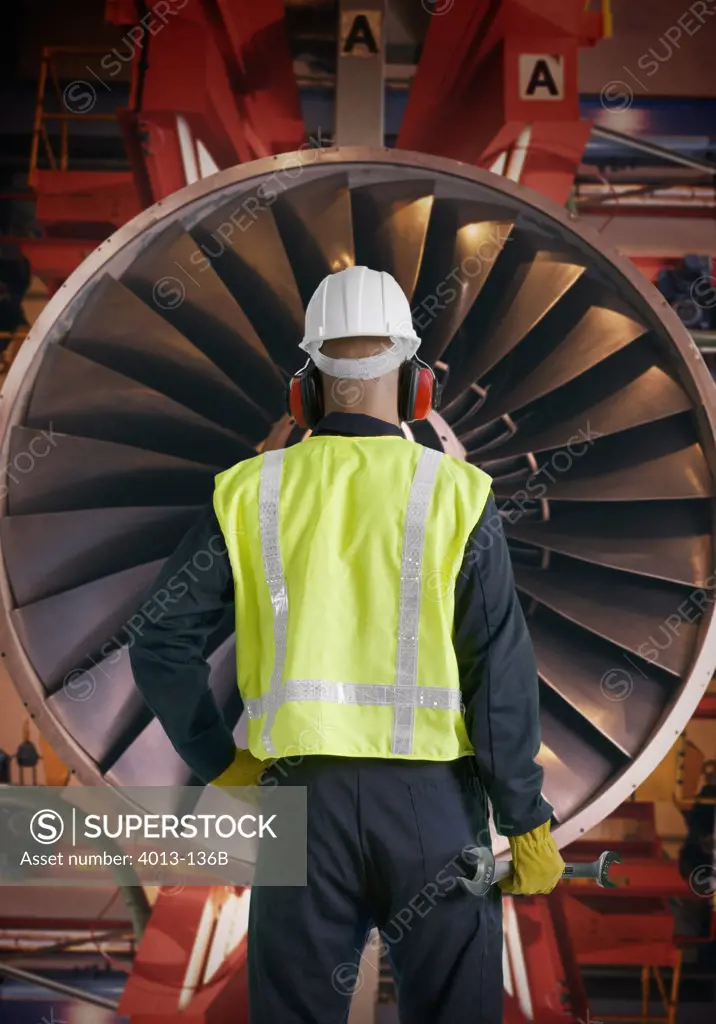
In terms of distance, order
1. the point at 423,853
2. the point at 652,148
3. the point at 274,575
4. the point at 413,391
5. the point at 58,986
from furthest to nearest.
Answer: the point at 652,148 → the point at 58,986 → the point at 413,391 → the point at 274,575 → the point at 423,853

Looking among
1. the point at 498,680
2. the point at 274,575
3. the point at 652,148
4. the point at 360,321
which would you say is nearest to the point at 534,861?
the point at 498,680

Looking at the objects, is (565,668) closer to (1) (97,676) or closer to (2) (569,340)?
(2) (569,340)

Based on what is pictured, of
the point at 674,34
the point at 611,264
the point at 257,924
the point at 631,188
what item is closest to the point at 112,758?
the point at 257,924

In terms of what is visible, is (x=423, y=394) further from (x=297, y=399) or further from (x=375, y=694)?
(x=375, y=694)

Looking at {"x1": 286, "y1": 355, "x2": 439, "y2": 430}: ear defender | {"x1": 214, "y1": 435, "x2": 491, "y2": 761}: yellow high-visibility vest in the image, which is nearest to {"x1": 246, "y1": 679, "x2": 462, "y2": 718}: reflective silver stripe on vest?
{"x1": 214, "y1": 435, "x2": 491, "y2": 761}: yellow high-visibility vest

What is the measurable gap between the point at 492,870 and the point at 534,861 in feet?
0.41

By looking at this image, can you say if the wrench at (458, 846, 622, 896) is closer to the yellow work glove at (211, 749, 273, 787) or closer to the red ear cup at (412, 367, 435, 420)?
the yellow work glove at (211, 749, 273, 787)

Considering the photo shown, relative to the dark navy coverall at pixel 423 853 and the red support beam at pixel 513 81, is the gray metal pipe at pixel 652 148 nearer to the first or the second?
Result: the red support beam at pixel 513 81

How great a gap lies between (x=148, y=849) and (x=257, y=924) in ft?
2.63

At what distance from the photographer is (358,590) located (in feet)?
5.70

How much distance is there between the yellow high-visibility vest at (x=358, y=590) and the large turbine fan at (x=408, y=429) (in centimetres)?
80

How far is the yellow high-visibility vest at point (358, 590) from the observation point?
1672 mm

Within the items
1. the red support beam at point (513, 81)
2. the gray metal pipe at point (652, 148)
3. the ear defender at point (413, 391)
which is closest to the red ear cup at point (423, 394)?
the ear defender at point (413, 391)

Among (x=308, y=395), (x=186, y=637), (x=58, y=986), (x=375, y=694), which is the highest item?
(x=308, y=395)
